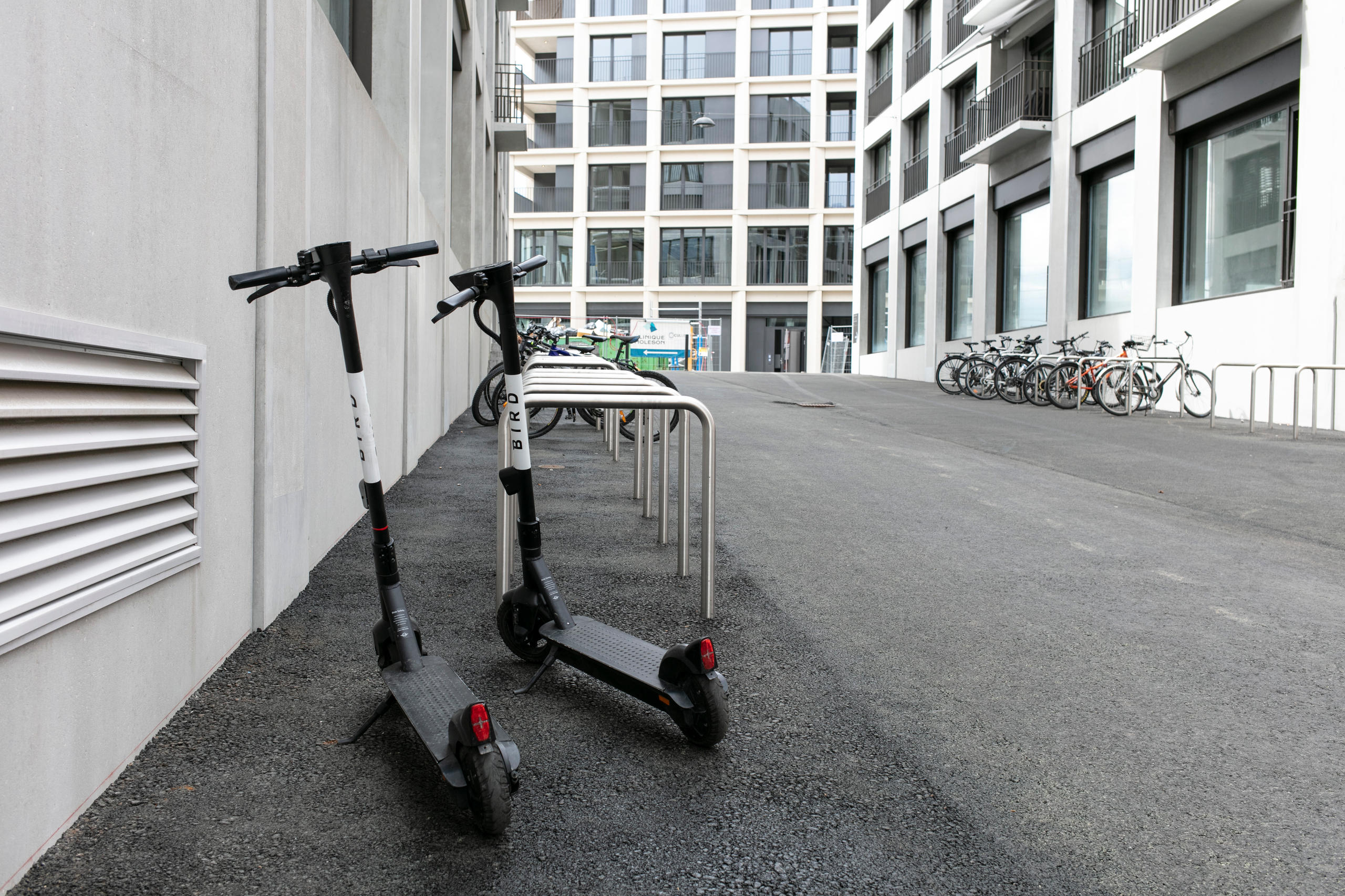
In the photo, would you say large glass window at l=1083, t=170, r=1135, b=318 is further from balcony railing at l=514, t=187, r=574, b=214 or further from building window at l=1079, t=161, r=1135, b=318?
balcony railing at l=514, t=187, r=574, b=214

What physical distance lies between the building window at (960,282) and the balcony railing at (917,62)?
5.12 m

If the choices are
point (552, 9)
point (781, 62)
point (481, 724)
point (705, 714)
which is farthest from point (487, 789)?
point (552, 9)

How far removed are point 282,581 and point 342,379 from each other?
141 centimetres

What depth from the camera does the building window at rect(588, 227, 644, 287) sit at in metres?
47.7

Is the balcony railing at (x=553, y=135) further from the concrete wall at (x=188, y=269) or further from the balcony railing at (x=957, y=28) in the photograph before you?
the concrete wall at (x=188, y=269)

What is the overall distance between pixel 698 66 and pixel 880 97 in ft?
57.3

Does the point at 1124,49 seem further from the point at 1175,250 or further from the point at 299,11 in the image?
the point at 299,11

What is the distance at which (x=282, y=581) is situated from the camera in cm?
382

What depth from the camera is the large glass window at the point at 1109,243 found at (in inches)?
694

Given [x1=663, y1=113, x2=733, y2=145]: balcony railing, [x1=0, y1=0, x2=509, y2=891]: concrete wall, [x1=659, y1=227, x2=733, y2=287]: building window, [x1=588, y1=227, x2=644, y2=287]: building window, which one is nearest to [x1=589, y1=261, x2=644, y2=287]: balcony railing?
[x1=588, y1=227, x2=644, y2=287]: building window

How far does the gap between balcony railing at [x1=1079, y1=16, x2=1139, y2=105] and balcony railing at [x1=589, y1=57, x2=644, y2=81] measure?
3159 centimetres

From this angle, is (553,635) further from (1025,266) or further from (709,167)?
(709,167)

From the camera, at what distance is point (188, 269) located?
2.79 m

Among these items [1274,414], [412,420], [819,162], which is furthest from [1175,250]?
[819,162]
